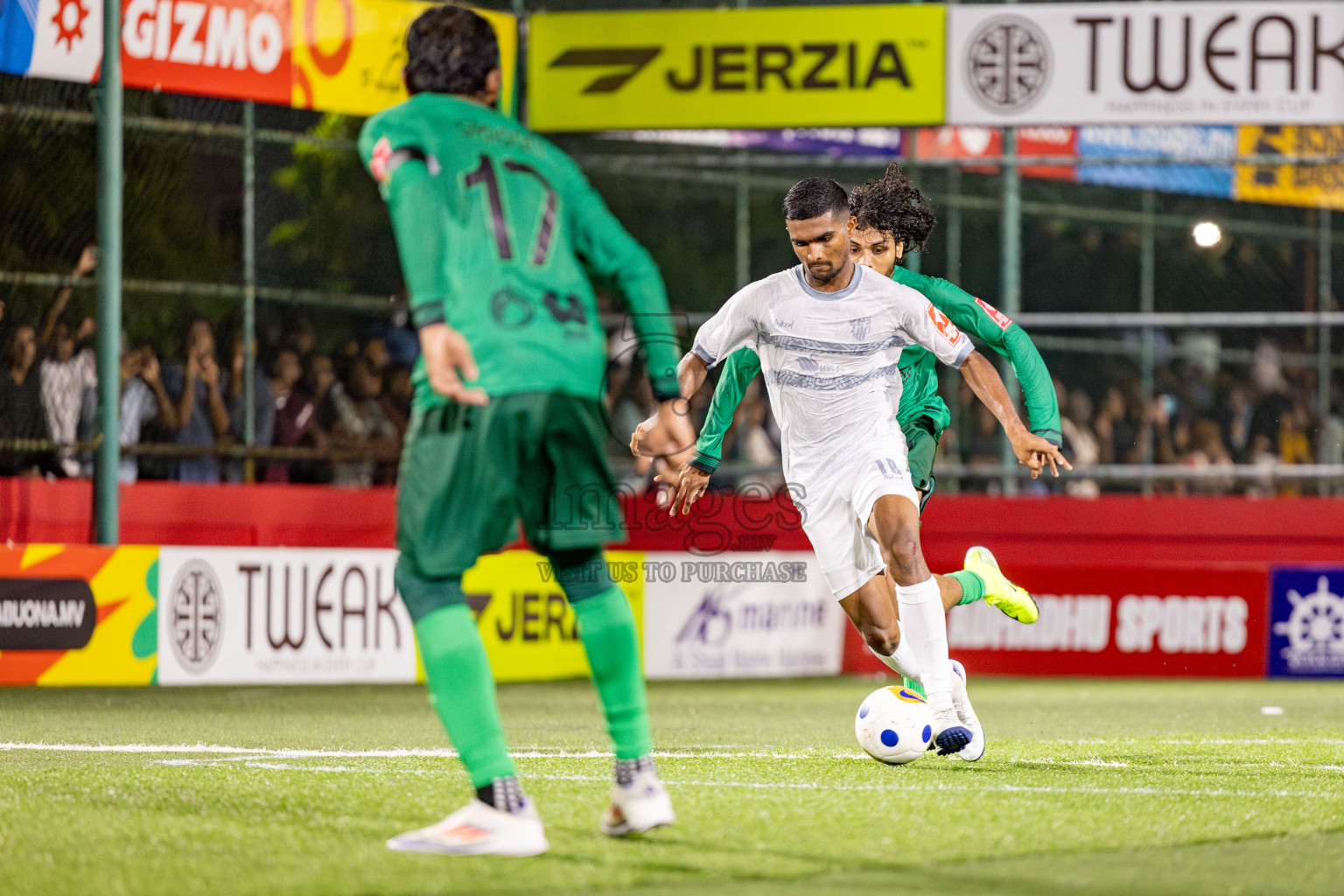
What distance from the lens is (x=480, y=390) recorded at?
444cm

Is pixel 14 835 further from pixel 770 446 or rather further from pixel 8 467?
pixel 770 446

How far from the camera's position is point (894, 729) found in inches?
257

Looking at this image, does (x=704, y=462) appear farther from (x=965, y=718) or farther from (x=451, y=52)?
(x=451, y=52)

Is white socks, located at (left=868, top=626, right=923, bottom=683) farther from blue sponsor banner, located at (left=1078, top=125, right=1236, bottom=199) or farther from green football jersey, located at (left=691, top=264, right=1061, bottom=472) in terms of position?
blue sponsor banner, located at (left=1078, top=125, right=1236, bottom=199)

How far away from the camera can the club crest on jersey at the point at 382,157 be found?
4.50m

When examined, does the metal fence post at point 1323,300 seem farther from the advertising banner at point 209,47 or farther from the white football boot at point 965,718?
the white football boot at point 965,718

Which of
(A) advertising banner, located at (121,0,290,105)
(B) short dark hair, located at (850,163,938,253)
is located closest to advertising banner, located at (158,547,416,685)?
(A) advertising banner, located at (121,0,290,105)

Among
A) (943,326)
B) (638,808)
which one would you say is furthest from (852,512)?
(638,808)

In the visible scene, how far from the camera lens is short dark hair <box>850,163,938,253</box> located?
A: 777 centimetres

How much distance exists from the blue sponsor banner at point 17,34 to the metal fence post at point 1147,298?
1031 cm

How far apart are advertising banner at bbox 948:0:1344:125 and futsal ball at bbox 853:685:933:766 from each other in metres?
12.1

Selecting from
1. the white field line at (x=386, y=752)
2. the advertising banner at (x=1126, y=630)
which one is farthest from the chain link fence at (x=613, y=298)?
the white field line at (x=386, y=752)

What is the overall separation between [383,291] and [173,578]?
18.3 feet

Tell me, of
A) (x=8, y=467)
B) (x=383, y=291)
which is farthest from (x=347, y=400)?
(x=8, y=467)
